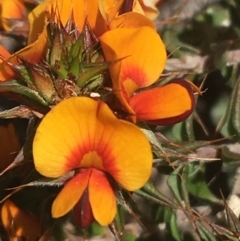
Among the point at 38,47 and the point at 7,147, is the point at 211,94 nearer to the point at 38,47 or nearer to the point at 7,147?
the point at 7,147

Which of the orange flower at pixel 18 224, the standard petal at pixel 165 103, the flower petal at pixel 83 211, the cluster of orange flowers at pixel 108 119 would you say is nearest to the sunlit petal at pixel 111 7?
the cluster of orange flowers at pixel 108 119

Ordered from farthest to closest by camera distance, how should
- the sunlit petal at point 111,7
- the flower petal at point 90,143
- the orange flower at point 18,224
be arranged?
the orange flower at point 18,224
the sunlit petal at point 111,7
the flower petal at point 90,143

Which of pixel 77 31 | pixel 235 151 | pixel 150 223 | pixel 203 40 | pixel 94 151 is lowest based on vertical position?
pixel 150 223

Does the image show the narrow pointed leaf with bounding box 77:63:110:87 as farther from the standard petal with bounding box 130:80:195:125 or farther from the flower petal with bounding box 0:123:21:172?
the flower petal with bounding box 0:123:21:172

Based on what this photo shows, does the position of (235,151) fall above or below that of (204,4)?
below

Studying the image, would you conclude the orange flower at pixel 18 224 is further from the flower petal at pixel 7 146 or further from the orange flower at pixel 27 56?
the orange flower at pixel 27 56

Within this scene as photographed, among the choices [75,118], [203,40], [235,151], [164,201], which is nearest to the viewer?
[75,118]

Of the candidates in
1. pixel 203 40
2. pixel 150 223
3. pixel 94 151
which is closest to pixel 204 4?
pixel 203 40
